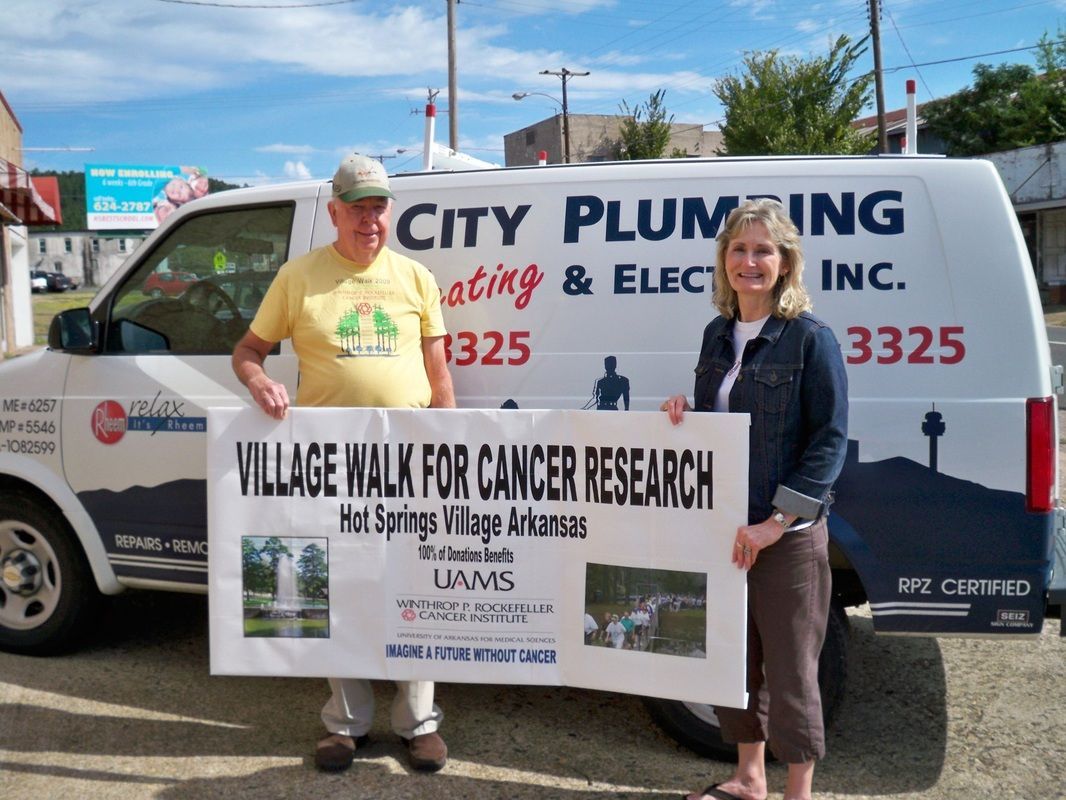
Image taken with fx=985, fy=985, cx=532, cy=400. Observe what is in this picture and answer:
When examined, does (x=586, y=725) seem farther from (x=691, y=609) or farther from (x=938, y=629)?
(x=938, y=629)

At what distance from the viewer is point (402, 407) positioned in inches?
134

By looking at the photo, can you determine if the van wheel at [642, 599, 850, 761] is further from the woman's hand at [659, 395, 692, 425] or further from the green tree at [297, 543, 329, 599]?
the green tree at [297, 543, 329, 599]

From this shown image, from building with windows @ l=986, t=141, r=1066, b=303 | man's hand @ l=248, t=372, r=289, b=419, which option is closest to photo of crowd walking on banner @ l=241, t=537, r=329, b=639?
man's hand @ l=248, t=372, r=289, b=419

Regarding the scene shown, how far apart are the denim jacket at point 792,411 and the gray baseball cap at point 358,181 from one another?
49.1 inches

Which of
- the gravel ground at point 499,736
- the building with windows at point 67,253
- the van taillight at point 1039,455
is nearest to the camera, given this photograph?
the van taillight at point 1039,455

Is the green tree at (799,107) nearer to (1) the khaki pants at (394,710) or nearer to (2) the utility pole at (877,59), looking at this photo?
(2) the utility pole at (877,59)

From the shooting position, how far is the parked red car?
4.18 metres

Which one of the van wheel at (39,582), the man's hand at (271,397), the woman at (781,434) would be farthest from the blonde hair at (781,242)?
the van wheel at (39,582)

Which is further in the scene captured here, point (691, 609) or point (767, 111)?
point (767, 111)

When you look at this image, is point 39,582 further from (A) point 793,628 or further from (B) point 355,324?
(A) point 793,628

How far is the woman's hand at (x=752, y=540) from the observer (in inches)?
111

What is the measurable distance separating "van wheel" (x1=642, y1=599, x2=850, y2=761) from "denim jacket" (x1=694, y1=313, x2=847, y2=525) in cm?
74

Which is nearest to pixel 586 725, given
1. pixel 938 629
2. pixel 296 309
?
pixel 938 629

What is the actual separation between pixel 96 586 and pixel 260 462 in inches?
65.3
